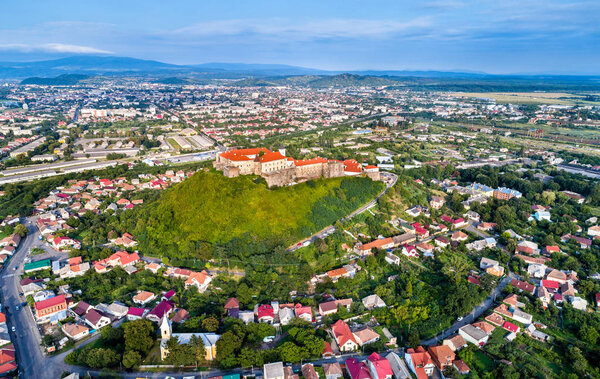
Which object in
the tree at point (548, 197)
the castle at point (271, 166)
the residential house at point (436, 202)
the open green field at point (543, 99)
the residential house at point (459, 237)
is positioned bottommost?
the residential house at point (459, 237)

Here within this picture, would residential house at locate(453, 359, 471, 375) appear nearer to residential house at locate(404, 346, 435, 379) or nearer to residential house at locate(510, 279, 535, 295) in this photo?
residential house at locate(404, 346, 435, 379)

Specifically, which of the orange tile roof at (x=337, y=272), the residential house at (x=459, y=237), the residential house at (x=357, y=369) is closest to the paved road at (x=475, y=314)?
the residential house at (x=357, y=369)

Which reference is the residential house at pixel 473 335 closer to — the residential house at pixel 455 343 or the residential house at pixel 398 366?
the residential house at pixel 455 343

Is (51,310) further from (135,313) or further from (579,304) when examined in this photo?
(579,304)

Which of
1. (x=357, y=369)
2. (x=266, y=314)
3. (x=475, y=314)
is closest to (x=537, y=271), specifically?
(x=475, y=314)

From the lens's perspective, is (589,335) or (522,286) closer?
(589,335)

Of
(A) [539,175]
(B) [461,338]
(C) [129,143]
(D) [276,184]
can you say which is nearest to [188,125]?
(C) [129,143]

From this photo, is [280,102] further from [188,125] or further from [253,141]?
[253,141]
